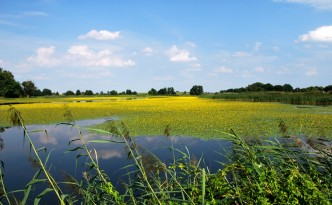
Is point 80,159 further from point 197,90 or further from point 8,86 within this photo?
point 197,90

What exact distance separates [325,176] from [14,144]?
33.2ft

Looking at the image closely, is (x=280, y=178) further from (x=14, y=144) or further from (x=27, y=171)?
(x=14, y=144)

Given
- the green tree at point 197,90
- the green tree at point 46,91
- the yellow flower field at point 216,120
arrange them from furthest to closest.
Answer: the green tree at point 46,91
the green tree at point 197,90
the yellow flower field at point 216,120

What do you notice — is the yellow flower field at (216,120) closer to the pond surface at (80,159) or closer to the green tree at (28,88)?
the pond surface at (80,159)

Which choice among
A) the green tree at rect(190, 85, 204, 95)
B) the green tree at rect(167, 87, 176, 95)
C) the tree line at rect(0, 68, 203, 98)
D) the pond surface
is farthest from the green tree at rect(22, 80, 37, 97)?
the pond surface

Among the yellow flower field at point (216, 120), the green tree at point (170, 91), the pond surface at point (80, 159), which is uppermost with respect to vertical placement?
the green tree at point (170, 91)

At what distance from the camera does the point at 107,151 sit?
8688 mm

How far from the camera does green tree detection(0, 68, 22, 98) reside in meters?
57.3

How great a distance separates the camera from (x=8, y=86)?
57.9 meters

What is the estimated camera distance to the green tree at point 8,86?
5730 centimetres

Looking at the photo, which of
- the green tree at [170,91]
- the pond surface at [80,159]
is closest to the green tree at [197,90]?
the green tree at [170,91]

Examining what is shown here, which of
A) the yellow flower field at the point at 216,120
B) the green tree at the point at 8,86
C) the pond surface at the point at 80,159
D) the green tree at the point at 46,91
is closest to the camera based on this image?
the pond surface at the point at 80,159

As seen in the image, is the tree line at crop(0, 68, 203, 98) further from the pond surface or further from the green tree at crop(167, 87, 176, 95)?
the pond surface

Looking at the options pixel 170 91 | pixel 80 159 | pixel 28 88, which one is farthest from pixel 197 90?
pixel 80 159
